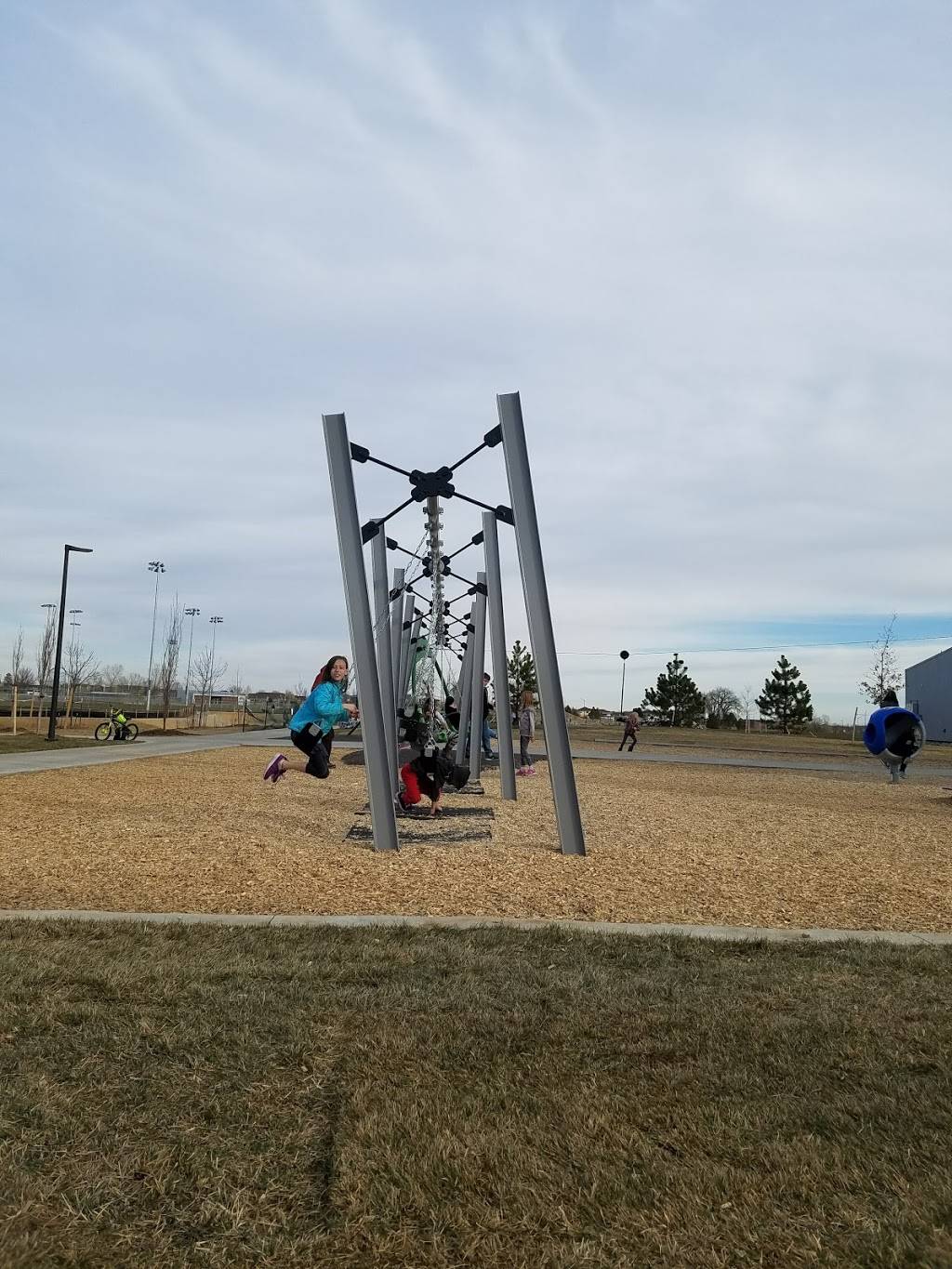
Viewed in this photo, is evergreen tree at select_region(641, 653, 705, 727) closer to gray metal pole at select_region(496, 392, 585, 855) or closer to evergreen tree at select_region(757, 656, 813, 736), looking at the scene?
evergreen tree at select_region(757, 656, 813, 736)

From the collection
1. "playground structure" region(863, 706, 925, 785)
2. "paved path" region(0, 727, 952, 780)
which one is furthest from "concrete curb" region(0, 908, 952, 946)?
"playground structure" region(863, 706, 925, 785)

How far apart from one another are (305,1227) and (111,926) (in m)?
3.21

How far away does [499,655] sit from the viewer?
42.2 ft

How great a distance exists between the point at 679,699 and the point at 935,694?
727 inches

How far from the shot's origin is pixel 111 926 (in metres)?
5.14

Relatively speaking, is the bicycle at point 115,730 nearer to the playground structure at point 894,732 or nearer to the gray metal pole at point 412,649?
the gray metal pole at point 412,649

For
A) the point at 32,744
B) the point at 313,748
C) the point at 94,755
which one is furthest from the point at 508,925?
the point at 32,744

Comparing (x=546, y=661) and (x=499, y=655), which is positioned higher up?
(x=499, y=655)

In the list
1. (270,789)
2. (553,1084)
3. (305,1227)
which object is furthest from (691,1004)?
(270,789)

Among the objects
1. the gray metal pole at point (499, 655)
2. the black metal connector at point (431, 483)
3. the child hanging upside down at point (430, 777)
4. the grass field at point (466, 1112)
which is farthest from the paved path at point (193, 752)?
the grass field at point (466, 1112)

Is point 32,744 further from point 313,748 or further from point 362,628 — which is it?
point 362,628

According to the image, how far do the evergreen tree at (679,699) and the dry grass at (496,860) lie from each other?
54.9m

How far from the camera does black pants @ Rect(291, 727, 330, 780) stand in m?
8.45

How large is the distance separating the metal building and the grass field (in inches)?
1942
